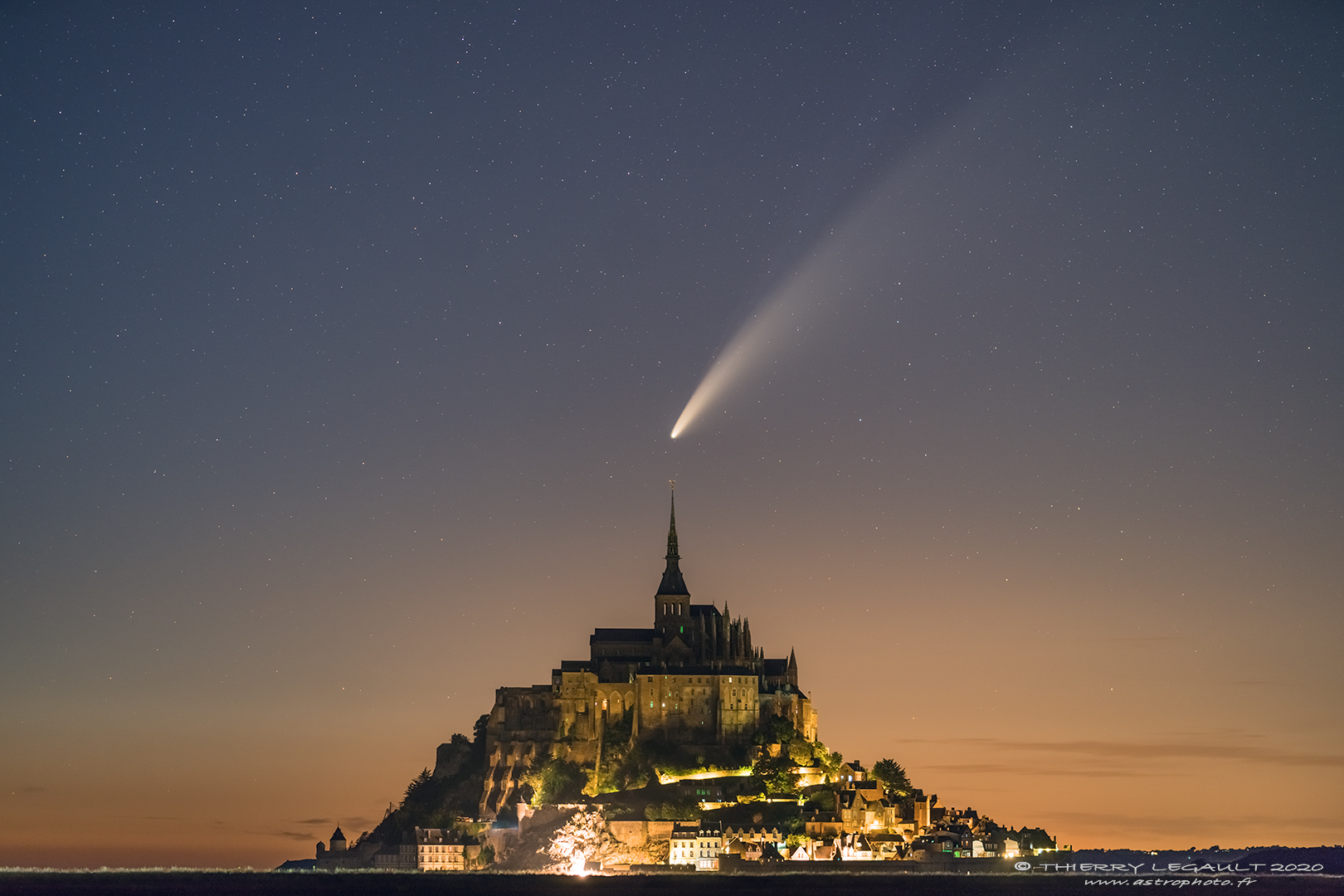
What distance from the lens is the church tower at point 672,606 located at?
6078 inches

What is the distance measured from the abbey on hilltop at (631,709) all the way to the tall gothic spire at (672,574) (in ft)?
28.3

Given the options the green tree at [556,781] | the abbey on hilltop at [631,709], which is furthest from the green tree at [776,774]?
the green tree at [556,781]

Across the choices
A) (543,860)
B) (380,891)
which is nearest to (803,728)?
(543,860)

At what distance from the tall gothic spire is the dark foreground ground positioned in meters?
32.8

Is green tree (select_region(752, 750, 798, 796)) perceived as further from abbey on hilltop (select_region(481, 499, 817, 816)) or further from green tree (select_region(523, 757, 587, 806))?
green tree (select_region(523, 757, 587, 806))

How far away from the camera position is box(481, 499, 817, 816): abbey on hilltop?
140250 millimetres

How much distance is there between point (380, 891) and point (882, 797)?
51.2 metres

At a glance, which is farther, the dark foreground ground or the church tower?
the church tower

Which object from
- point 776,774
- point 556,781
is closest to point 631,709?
point 556,781

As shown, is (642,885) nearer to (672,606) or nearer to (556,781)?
(556,781)

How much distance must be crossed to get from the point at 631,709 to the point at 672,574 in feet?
68.7

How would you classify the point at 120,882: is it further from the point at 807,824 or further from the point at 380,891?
the point at 807,824

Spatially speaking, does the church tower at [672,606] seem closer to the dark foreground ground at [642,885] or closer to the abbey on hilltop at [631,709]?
the abbey on hilltop at [631,709]

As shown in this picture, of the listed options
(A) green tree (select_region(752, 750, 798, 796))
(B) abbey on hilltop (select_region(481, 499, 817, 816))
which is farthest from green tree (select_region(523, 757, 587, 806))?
(A) green tree (select_region(752, 750, 798, 796))
